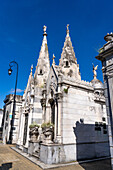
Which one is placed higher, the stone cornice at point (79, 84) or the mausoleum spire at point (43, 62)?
the mausoleum spire at point (43, 62)

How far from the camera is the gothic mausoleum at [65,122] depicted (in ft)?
37.2

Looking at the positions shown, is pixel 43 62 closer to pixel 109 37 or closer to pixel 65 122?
pixel 65 122

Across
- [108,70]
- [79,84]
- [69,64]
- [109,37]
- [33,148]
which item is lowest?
[33,148]

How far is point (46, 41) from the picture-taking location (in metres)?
22.3

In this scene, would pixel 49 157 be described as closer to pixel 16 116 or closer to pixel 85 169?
pixel 85 169

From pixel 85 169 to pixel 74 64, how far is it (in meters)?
13.2

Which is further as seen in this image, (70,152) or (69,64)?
(69,64)

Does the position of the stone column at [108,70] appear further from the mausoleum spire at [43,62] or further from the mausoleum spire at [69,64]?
the mausoleum spire at [43,62]

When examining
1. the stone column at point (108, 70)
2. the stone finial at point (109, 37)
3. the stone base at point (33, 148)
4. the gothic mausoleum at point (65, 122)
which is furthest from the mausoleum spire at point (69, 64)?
the stone finial at point (109, 37)

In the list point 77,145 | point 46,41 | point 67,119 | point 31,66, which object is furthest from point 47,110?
point 46,41

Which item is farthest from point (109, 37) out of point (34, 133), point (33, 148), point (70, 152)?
point (33, 148)

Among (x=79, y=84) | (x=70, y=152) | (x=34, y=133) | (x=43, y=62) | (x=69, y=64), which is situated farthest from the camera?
(x=43, y=62)

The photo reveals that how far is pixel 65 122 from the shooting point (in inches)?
468

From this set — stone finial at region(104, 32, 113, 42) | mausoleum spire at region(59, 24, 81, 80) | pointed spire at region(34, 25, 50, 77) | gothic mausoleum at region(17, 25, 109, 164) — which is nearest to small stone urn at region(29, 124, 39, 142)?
gothic mausoleum at region(17, 25, 109, 164)
